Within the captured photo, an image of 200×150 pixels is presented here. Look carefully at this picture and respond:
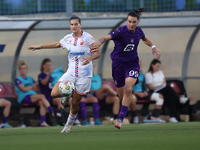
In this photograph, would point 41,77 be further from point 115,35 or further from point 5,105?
point 115,35

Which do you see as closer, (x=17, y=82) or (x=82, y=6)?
(x=17, y=82)

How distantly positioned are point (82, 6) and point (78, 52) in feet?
16.7

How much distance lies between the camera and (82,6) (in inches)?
450

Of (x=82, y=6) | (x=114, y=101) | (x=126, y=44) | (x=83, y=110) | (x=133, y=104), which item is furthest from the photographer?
(x=82, y=6)

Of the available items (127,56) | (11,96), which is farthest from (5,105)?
(127,56)

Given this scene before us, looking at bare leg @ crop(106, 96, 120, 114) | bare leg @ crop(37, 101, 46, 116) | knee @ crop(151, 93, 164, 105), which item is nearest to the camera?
bare leg @ crop(37, 101, 46, 116)

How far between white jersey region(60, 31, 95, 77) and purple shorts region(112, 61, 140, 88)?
0.52 metres

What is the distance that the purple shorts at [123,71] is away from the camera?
6.75 m

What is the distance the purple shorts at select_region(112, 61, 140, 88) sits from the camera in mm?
6750

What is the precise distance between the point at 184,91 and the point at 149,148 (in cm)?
739

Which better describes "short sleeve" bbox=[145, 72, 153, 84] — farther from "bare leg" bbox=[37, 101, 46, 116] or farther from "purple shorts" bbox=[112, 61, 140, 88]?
"purple shorts" bbox=[112, 61, 140, 88]

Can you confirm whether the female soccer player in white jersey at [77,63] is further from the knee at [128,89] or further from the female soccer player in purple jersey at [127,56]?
the knee at [128,89]

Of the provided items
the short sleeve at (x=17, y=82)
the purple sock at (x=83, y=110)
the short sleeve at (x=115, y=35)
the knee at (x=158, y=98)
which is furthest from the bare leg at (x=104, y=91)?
the short sleeve at (x=115, y=35)

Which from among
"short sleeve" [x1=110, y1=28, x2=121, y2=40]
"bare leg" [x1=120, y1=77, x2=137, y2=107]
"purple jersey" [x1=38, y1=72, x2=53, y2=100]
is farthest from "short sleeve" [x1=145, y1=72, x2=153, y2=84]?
"short sleeve" [x1=110, y1=28, x2=121, y2=40]
